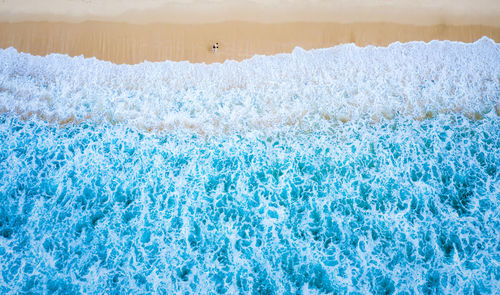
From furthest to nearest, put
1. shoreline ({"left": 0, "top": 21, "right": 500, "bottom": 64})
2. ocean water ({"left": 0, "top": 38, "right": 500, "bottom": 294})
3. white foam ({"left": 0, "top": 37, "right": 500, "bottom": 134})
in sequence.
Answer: shoreline ({"left": 0, "top": 21, "right": 500, "bottom": 64}), white foam ({"left": 0, "top": 37, "right": 500, "bottom": 134}), ocean water ({"left": 0, "top": 38, "right": 500, "bottom": 294})

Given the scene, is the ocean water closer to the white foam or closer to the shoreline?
the white foam

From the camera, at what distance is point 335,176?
3.08m

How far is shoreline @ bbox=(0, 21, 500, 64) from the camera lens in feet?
12.3

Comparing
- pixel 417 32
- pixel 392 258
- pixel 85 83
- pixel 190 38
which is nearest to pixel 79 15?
pixel 85 83

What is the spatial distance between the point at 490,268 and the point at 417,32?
257 centimetres

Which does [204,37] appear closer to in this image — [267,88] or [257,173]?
[267,88]

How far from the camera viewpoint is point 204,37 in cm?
381

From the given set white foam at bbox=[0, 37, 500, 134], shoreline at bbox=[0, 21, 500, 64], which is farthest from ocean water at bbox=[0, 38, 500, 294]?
shoreline at bbox=[0, 21, 500, 64]

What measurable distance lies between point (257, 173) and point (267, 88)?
3.31 feet

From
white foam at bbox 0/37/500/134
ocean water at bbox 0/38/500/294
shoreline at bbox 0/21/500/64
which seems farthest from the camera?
shoreline at bbox 0/21/500/64

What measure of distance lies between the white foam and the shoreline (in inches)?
4.2

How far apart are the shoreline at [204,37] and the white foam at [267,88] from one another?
11cm

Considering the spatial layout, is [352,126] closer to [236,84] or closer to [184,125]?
[236,84]

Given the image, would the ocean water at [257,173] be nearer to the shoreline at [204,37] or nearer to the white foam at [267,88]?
the white foam at [267,88]
